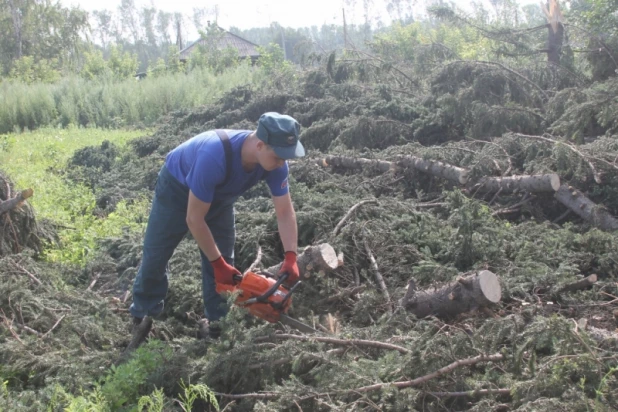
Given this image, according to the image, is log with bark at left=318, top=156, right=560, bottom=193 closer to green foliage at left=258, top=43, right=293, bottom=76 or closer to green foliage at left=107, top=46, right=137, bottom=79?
green foliage at left=258, top=43, right=293, bottom=76

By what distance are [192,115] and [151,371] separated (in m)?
9.39

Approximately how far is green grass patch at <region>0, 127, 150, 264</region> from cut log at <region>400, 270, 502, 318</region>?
3385mm

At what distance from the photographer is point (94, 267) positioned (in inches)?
208

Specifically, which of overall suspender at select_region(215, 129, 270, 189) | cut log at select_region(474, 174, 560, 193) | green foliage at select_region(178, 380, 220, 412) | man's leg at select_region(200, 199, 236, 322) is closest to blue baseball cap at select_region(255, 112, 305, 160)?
overall suspender at select_region(215, 129, 270, 189)

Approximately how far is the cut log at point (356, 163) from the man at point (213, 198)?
313 centimetres

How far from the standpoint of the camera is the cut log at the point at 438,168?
606 cm

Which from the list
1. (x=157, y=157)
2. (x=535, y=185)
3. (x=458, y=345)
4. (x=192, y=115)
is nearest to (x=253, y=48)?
(x=192, y=115)

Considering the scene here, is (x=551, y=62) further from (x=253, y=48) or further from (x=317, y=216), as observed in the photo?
(x=253, y=48)

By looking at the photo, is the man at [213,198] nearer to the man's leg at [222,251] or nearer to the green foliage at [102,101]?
the man's leg at [222,251]

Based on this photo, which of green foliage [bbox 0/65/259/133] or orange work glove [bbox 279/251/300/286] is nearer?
orange work glove [bbox 279/251/300/286]

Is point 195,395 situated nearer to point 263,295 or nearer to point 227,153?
point 263,295

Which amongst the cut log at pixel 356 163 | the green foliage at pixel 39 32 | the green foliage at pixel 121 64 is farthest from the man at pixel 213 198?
the green foliage at pixel 39 32

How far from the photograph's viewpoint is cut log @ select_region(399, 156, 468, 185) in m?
6.06

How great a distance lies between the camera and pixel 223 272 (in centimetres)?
351
